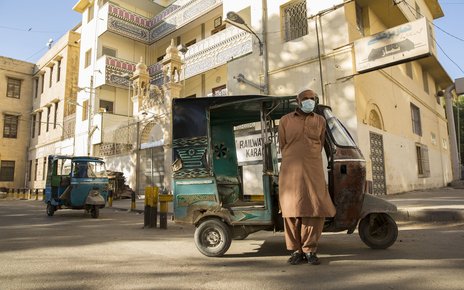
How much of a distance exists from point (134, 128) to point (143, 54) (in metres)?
8.68

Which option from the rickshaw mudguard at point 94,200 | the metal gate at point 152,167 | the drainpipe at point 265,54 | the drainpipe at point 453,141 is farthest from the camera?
the drainpipe at point 453,141

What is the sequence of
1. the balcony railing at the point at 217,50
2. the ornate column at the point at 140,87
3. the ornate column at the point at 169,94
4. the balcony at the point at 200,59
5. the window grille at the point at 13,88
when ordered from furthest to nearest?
the window grille at the point at 13,88 → the ornate column at the point at 140,87 → the ornate column at the point at 169,94 → the balcony at the point at 200,59 → the balcony railing at the point at 217,50

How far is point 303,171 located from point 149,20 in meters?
24.1

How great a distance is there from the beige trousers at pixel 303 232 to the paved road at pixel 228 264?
0.23 metres

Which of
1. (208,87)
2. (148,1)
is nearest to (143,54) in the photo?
(148,1)

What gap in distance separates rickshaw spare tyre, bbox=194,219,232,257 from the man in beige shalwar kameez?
0.89 m

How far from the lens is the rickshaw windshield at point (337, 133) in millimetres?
4441

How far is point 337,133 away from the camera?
14.8ft

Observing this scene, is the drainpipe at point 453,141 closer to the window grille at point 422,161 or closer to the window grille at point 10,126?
the window grille at point 422,161

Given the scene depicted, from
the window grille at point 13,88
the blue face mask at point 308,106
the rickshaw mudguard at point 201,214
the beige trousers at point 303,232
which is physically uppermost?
the window grille at point 13,88

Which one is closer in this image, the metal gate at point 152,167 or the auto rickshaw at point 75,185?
the auto rickshaw at point 75,185

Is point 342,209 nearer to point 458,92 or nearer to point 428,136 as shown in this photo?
point 428,136

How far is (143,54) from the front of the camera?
2592 centimetres

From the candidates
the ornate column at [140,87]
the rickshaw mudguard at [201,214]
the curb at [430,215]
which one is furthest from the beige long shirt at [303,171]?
the ornate column at [140,87]
